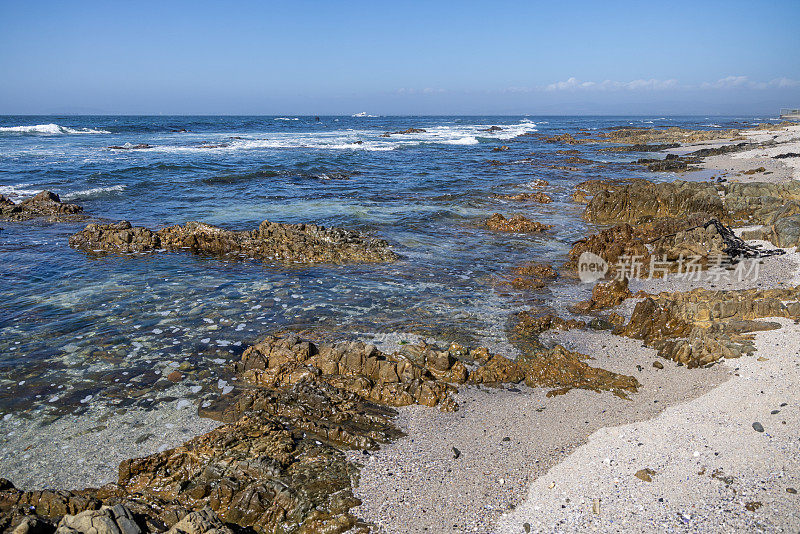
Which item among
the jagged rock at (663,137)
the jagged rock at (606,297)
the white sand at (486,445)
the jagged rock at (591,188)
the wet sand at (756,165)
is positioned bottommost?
the white sand at (486,445)

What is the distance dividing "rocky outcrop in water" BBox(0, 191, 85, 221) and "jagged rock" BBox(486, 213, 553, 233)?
45.4 ft

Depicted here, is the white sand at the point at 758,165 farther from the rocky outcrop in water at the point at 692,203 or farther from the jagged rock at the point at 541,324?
the jagged rock at the point at 541,324

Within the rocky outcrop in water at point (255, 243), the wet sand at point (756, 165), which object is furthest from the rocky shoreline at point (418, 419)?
the wet sand at point (756, 165)

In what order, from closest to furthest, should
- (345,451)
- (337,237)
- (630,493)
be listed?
(630,493)
(345,451)
(337,237)

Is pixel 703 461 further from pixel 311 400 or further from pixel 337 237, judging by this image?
pixel 337 237

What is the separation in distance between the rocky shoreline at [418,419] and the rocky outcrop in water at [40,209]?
13.3 m

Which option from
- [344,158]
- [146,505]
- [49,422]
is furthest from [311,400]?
[344,158]

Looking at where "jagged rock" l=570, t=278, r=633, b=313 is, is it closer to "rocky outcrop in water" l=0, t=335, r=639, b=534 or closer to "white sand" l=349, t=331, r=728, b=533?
"white sand" l=349, t=331, r=728, b=533

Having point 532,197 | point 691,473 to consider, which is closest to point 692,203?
point 532,197

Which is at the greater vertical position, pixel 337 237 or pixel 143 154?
pixel 143 154

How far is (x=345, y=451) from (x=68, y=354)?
477cm

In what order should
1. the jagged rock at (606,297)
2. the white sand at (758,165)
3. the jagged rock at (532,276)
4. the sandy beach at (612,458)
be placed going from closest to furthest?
the sandy beach at (612,458)
the jagged rock at (606,297)
the jagged rock at (532,276)
the white sand at (758,165)

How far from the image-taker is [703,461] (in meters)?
4.40

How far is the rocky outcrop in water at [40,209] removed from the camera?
50.4 ft
